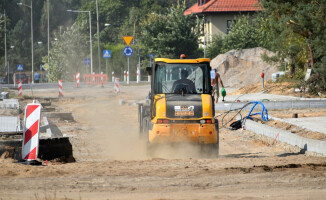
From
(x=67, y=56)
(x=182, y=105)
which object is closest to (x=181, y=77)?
(x=182, y=105)

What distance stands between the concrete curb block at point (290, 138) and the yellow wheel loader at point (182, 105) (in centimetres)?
201

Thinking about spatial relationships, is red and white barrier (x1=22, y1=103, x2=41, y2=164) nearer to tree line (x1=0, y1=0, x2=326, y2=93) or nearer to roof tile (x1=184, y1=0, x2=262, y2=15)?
tree line (x1=0, y1=0, x2=326, y2=93)

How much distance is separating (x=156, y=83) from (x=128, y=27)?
81.3m

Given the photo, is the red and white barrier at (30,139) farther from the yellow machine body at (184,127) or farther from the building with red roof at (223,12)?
the building with red roof at (223,12)

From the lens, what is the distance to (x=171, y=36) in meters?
56.9

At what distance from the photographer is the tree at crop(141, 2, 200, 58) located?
2250 inches

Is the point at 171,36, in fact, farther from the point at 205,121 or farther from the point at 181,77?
the point at 205,121

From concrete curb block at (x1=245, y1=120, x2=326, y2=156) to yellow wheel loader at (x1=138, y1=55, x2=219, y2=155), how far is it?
2014 mm

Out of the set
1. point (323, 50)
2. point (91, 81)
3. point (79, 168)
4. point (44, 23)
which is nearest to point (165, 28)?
point (91, 81)

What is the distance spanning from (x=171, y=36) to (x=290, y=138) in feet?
140

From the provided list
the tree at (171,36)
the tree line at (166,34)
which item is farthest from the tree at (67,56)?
the tree at (171,36)

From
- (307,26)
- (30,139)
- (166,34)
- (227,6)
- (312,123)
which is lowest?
(312,123)

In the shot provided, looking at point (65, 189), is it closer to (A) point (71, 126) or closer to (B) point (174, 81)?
(B) point (174, 81)

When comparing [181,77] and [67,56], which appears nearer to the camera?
[181,77]
